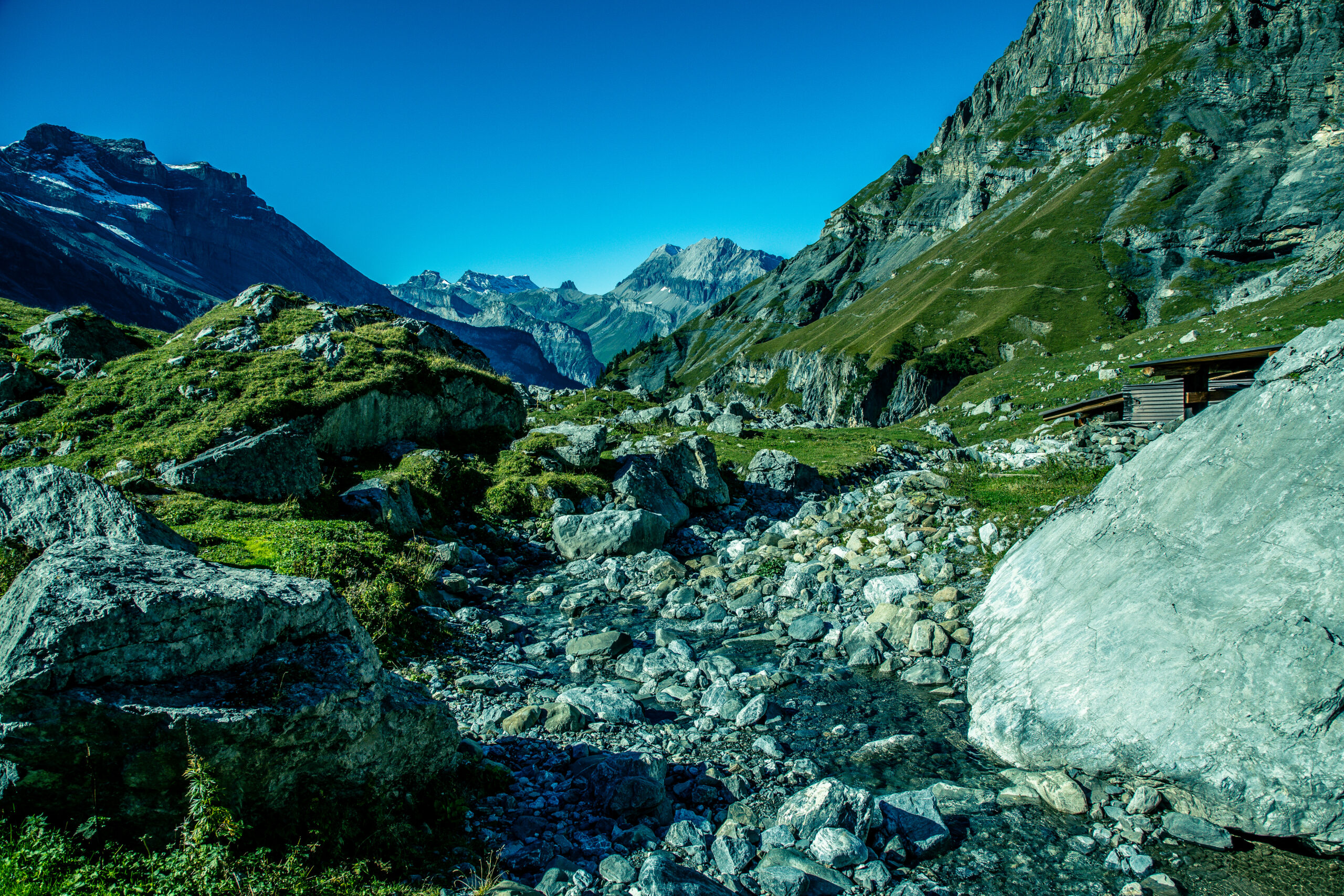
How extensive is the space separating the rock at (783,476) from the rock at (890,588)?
1381cm

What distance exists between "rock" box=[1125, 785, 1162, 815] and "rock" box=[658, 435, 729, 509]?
65.7 feet

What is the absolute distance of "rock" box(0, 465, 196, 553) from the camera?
10.7 m

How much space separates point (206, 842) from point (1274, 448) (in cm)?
1490

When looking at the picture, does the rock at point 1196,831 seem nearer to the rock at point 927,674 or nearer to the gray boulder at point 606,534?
the rock at point 927,674

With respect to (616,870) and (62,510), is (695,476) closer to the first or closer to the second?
(62,510)

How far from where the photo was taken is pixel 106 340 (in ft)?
89.3

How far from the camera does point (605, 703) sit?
11.5 meters

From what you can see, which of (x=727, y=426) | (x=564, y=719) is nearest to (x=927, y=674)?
(x=564, y=719)

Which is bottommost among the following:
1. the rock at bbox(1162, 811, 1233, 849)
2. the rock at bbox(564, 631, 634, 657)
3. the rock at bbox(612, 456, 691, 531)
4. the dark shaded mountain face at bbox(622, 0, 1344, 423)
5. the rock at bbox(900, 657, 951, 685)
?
the rock at bbox(1162, 811, 1233, 849)

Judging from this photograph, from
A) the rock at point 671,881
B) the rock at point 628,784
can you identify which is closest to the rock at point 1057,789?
the rock at point 671,881

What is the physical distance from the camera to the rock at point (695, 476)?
90.6 ft

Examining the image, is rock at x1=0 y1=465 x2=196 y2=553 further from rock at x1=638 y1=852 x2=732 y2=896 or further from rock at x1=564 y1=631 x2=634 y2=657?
rock at x1=638 y1=852 x2=732 y2=896

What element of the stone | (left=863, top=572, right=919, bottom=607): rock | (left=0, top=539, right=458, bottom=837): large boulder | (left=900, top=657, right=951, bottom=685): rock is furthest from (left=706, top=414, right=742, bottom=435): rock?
(left=0, top=539, right=458, bottom=837): large boulder

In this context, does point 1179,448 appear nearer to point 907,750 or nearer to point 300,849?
point 907,750
